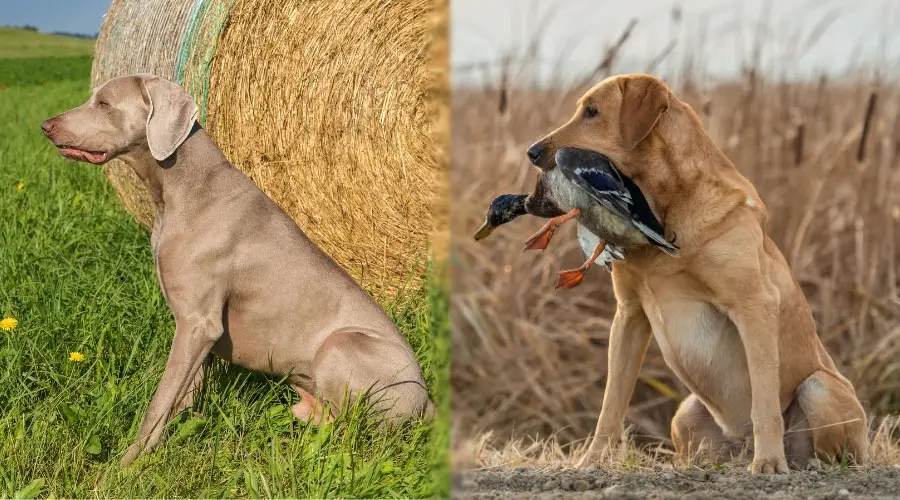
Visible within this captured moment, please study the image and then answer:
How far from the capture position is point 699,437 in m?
3.13

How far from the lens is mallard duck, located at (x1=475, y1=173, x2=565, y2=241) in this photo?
2484 mm

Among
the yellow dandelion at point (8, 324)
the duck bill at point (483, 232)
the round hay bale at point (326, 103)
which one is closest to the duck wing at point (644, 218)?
the duck bill at point (483, 232)

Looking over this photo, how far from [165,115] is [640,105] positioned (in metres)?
1.80

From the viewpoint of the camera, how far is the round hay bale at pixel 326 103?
188 inches

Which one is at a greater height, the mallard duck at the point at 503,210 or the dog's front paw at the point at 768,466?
the mallard duck at the point at 503,210

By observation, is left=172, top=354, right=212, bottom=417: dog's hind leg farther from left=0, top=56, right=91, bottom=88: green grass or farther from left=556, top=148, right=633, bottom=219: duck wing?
left=0, top=56, right=91, bottom=88: green grass

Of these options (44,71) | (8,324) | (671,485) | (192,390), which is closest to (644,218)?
(671,485)

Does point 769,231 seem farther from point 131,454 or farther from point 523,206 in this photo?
point 131,454

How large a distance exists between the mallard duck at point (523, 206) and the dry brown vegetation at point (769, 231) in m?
1.85

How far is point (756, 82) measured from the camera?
4.54 metres

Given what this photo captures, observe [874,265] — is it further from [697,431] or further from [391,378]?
[391,378]

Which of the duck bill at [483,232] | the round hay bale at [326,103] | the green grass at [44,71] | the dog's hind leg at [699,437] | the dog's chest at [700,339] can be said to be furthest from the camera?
the green grass at [44,71]

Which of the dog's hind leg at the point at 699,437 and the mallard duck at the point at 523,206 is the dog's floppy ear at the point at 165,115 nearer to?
the mallard duck at the point at 523,206

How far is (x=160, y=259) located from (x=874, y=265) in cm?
338
